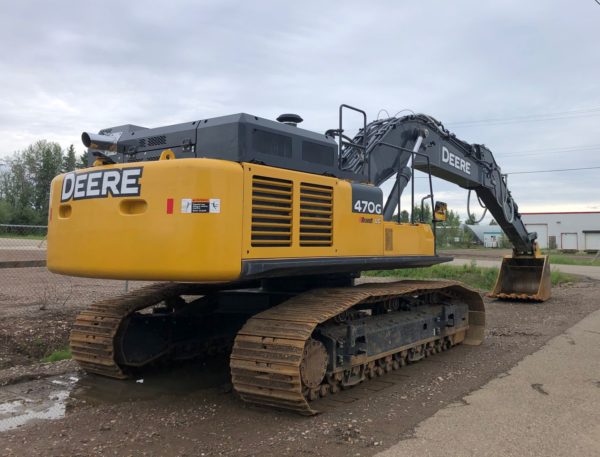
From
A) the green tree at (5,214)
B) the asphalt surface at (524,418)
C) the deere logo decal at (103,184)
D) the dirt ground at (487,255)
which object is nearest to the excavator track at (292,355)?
the asphalt surface at (524,418)

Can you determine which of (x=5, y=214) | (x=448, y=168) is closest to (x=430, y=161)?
(x=448, y=168)

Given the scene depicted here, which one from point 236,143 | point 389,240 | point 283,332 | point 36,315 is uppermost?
point 236,143

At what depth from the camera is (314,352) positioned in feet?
16.7

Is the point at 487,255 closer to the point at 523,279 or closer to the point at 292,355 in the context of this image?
the point at 523,279

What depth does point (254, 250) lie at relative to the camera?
474 cm

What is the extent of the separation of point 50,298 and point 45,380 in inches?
209

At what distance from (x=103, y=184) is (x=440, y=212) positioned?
4.46m

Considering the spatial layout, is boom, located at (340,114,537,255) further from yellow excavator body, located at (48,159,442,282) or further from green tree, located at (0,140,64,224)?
green tree, located at (0,140,64,224)

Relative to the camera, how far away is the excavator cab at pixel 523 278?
13867mm

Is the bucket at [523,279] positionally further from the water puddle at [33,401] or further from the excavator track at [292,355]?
the water puddle at [33,401]

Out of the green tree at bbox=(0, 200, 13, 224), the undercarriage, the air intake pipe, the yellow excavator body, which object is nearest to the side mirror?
the undercarriage

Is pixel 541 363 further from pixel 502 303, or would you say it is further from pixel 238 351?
pixel 502 303

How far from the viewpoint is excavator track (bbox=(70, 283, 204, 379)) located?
5.99 m

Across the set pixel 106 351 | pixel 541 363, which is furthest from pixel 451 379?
pixel 106 351
